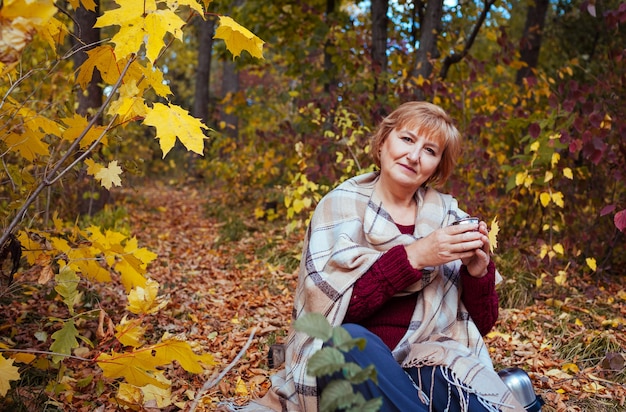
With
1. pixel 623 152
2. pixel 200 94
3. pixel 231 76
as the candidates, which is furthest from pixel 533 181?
pixel 231 76

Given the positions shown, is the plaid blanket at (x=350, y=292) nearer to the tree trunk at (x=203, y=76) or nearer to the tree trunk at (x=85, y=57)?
the tree trunk at (x=85, y=57)

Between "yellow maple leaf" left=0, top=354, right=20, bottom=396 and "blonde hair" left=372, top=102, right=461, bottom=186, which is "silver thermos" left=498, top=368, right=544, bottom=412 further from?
"yellow maple leaf" left=0, top=354, right=20, bottom=396

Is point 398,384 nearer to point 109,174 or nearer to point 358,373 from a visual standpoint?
point 358,373

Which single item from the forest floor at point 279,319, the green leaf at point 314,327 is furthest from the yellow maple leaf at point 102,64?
the forest floor at point 279,319

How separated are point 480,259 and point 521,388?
56 centimetres

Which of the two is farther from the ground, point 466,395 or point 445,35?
point 445,35

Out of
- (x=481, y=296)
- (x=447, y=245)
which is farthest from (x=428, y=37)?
(x=447, y=245)

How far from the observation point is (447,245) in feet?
6.54

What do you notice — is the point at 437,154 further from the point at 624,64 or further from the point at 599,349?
the point at 624,64

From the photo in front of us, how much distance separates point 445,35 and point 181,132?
4.67 m

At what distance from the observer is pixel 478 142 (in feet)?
15.5

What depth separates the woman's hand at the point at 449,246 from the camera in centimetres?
199

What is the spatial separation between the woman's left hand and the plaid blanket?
0.12m

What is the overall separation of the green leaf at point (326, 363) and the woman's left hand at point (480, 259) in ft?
3.06
